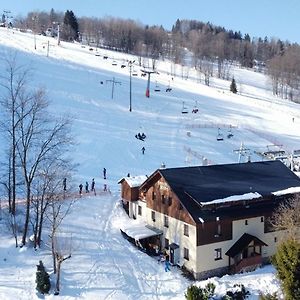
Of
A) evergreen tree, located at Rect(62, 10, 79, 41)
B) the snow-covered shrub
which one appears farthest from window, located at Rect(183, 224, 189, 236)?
evergreen tree, located at Rect(62, 10, 79, 41)

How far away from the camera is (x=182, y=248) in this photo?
30.6m

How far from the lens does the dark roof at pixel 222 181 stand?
101 feet

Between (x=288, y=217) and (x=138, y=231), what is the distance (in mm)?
10163

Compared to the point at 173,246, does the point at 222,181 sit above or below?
above

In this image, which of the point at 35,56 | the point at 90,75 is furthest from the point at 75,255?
the point at 35,56

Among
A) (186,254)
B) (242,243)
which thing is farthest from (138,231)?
(242,243)

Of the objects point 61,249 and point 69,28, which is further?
point 69,28

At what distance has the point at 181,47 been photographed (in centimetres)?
16288

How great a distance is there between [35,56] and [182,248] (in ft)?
226

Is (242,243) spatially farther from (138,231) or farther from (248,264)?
(138,231)

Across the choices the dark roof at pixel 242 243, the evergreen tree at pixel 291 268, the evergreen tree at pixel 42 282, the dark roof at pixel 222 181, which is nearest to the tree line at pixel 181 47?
the dark roof at pixel 222 181

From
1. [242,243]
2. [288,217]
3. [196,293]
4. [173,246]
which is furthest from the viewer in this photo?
[173,246]

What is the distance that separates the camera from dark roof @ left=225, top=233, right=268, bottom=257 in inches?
1193

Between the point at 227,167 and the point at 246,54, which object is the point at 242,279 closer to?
the point at 227,167
